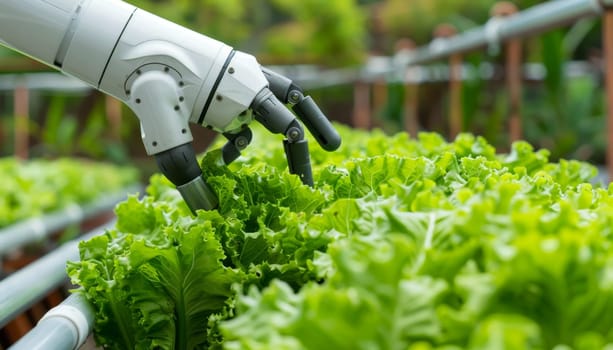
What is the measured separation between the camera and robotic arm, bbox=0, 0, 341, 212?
1.15m

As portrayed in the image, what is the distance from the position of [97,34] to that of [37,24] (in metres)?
0.11

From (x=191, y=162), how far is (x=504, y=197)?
538mm

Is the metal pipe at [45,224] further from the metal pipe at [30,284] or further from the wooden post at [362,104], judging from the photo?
the wooden post at [362,104]

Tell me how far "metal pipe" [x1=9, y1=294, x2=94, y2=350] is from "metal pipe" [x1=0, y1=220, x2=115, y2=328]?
0.20 metres

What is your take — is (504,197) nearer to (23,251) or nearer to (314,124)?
(314,124)

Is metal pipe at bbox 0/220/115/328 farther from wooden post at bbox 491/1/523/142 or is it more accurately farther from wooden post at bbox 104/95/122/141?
wooden post at bbox 104/95/122/141

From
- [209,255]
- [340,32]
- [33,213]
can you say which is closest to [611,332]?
[209,255]

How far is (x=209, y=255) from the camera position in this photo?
1104 mm

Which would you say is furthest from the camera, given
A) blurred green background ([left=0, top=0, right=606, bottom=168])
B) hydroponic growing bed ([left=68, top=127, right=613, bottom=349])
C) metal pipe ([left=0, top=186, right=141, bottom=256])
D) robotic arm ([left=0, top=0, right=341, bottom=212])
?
blurred green background ([left=0, top=0, right=606, bottom=168])

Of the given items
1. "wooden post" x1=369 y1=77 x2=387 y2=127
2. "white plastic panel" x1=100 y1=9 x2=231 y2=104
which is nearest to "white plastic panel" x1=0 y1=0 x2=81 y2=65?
"white plastic panel" x1=100 y1=9 x2=231 y2=104

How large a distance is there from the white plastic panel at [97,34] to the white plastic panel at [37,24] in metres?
0.03

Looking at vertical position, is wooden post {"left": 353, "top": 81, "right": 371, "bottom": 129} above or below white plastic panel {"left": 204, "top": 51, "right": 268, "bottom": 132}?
above

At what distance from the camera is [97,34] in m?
1.17

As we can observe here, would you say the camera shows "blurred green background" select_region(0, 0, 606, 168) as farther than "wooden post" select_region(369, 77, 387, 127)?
No
